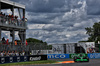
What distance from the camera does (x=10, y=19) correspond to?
120 ft

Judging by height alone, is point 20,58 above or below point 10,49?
below

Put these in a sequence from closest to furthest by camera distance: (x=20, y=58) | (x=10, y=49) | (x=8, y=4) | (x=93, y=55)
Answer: (x=20, y=58), (x=10, y=49), (x=8, y=4), (x=93, y=55)

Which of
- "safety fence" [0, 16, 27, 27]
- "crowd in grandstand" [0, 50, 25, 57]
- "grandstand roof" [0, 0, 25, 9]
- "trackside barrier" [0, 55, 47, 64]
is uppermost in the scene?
"grandstand roof" [0, 0, 25, 9]

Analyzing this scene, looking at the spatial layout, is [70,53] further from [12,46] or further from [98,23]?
[98,23]

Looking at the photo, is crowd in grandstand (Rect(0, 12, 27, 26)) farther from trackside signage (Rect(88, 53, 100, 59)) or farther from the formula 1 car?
trackside signage (Rect(88, 53, 100, 59))

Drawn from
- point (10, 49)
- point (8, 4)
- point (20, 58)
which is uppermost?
point (8, 4)

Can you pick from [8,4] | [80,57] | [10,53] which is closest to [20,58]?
[10,53]

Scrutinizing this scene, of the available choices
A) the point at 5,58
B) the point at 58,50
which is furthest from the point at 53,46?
the point at 5,58

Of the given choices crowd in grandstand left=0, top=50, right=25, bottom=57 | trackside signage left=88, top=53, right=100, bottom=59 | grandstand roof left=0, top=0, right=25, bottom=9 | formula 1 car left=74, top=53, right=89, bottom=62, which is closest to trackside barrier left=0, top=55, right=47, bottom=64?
crowd in grandstand left=0, top=50, right=25, bottom=57

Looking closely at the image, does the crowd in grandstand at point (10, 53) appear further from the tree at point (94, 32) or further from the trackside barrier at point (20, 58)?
the tree at point (94, 32)

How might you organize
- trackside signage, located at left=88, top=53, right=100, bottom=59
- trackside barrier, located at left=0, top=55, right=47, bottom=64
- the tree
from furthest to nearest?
1. the tree
2. trackside signage, located at left=88, top=53, right=100, bottom=59
3. trackside barrier, located at left=0, top=55, right=47, bottom=64

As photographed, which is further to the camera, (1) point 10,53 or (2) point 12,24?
(2) point 12,24

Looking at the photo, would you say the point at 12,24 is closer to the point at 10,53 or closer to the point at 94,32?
the point at 10,53

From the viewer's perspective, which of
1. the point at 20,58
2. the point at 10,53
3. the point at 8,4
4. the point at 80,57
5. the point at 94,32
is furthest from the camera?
the point at 94,32
